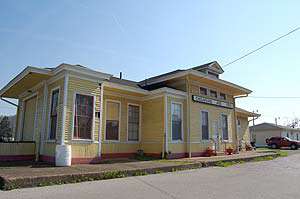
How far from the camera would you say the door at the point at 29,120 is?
15.9 meters

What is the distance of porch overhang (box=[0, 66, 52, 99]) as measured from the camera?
511 inches

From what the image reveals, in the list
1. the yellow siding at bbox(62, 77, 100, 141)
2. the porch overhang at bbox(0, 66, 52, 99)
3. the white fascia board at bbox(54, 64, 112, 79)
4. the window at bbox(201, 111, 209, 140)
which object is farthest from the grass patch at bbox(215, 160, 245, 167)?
the porch overhang at bbox(0, 66, 52, 99)

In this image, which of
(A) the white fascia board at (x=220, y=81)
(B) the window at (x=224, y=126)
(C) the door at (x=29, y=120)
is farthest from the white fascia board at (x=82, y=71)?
(B) the window at (x=224, y=126)

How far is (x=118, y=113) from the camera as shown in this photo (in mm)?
16141

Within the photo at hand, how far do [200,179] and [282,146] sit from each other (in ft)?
102

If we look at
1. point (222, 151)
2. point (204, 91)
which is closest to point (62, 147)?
point (204, 91)

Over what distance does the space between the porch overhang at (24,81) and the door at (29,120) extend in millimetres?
869

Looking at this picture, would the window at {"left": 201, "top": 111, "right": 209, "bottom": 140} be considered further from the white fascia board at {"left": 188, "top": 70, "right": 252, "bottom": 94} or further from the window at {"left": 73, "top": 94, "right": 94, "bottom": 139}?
the window at {"left": 73, "top": 94, "right": 94, "bottom": 139}

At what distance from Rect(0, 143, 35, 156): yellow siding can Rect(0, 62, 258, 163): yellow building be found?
49mm

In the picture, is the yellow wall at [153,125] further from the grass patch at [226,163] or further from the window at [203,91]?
the window at [203,91]

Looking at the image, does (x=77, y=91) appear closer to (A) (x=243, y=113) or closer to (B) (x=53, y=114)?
(B) (x=53, y=114)

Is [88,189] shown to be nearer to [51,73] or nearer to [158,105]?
[51,73]

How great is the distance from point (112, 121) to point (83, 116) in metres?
3.09

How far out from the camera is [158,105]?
16.8 metres
